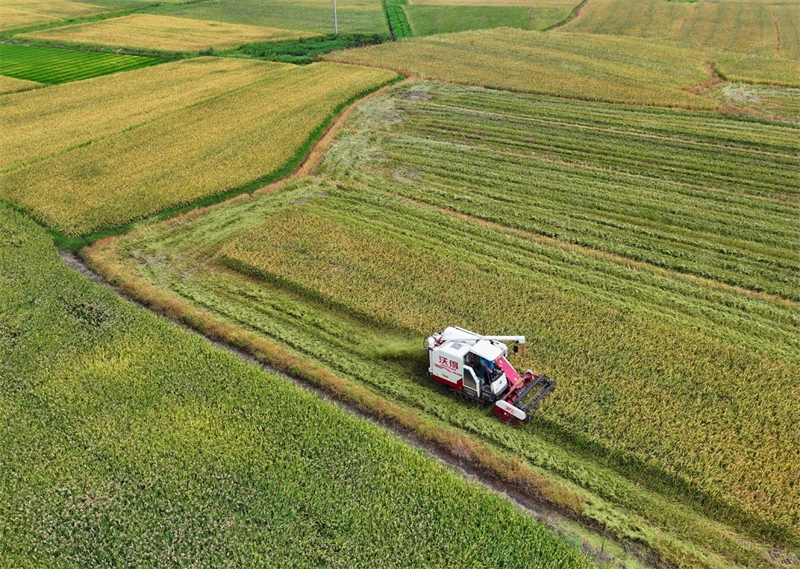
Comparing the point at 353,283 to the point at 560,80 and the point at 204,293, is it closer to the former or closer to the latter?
the point at 204,293

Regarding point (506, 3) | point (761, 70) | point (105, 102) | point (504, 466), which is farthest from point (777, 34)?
point (105, 102)

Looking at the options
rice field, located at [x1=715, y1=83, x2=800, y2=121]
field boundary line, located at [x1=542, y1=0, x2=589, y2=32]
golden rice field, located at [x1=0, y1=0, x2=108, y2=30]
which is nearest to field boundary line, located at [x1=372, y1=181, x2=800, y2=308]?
rice field, located at [x1=715, y1=83, x2=800, y2=121]

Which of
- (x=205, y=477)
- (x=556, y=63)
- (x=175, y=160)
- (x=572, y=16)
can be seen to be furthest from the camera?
(x=572, y=16)

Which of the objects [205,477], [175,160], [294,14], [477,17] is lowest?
[205,477]

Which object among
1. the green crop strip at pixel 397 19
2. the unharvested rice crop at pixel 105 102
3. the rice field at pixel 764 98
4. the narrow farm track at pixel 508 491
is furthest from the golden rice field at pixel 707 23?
the narrow farm track at pixel 508 491

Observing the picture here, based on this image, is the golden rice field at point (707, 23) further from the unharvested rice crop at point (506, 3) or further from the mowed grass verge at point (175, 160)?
the mowed grass verge at point (175, 160)

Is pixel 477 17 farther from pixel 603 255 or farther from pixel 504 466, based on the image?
pixel 504 466

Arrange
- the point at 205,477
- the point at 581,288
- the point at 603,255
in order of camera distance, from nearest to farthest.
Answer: the point at 205,477 → the point at 581,288 → the point at 603,255

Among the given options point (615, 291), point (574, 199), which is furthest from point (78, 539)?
point (574, 199)

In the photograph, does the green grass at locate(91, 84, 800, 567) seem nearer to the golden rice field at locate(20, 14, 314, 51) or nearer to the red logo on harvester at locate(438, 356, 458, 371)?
the red logo on harvester at locate(438, 356, 458, 371)
